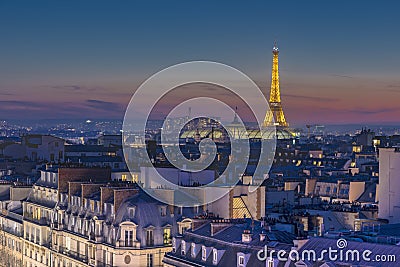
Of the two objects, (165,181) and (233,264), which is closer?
(233,264)

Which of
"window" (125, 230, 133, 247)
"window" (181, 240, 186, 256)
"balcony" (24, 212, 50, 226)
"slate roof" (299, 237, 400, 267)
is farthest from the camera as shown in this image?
"balcony" (24, 212, 50, 226)

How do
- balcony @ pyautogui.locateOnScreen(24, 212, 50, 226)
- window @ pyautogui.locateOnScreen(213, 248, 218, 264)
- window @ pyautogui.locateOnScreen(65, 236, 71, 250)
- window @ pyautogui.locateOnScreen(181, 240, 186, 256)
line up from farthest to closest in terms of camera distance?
balcony @ pyautogui.locateOnScreen(24, 212, 50, 226) → window @ pyautogui.locateOnScreen(65, 236, 71, 250) → window @ pyautogui.locateOnScreen(181, 240, 186, 256) → window @ pyautogui.locateOnScreen(213, 248, 218, 264)

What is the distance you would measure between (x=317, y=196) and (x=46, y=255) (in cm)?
2004

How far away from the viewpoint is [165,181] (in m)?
51.8

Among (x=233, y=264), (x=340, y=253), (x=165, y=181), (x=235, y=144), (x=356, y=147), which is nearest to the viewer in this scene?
(x=340, y=253)

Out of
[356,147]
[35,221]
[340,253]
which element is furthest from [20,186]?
[356,147]

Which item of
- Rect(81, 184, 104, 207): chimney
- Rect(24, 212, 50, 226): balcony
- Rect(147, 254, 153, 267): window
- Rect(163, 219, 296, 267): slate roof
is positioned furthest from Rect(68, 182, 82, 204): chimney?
Rect(163, 219, 296, 267): slate roof

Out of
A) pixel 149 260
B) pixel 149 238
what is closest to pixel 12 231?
pixel 149 238

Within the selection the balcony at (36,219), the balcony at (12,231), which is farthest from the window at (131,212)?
the balcony at (12,231)

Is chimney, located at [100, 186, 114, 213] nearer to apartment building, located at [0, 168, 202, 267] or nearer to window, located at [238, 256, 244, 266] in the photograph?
apartment building, located at [0, 168, 202, 267]

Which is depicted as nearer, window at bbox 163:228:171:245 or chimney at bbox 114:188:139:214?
window at bbox 163:228:171:245

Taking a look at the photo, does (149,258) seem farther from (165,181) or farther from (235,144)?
(235,144)

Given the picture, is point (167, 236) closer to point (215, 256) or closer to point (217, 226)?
point (217, 226)

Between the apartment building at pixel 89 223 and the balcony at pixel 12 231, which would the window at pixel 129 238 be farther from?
the balcony at pixel 12 231
